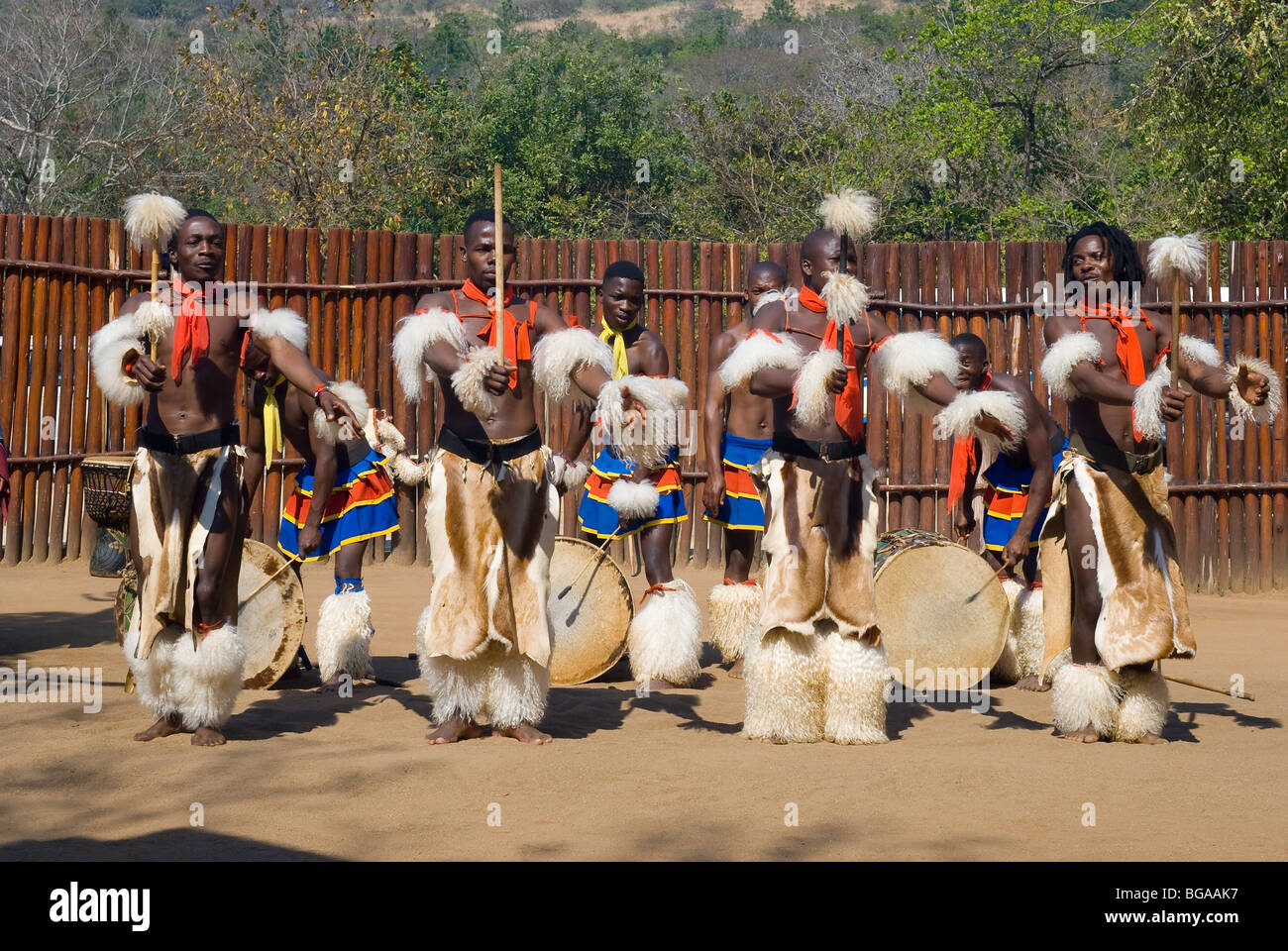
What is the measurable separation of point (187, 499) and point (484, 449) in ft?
4.11

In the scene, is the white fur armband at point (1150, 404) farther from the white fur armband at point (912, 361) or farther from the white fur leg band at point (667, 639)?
the white fur leg band at point (667, 639)

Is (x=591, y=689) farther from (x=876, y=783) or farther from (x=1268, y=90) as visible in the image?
(x=1268, y=90)

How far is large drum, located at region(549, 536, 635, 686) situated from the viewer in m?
7.35

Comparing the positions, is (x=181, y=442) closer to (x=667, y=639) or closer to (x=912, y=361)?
(x=667, y=639)

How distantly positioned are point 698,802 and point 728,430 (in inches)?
132

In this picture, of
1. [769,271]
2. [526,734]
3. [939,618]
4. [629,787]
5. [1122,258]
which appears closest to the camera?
[629,787]

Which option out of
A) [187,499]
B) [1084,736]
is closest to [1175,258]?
[1084,736]

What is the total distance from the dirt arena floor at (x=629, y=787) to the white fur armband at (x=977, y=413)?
1.38 meters

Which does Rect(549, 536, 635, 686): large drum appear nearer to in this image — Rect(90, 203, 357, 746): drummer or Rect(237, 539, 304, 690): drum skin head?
Rect(237, 539, 304, 690): drum skin head

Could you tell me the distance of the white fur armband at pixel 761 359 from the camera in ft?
19.4

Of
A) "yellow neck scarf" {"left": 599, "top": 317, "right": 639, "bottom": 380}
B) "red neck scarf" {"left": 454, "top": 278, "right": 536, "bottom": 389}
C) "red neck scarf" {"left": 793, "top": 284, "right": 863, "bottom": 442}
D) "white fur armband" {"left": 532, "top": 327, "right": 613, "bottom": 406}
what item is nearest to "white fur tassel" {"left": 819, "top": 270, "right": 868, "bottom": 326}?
"red neck scarf" {"left": 793, "top": 284, "right": 863, "bottom": 442}

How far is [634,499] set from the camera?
7.68 metres

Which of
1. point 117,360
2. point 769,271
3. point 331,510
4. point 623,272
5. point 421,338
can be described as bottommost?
point 331,510

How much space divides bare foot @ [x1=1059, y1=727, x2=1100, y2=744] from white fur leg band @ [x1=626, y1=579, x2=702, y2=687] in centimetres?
205
